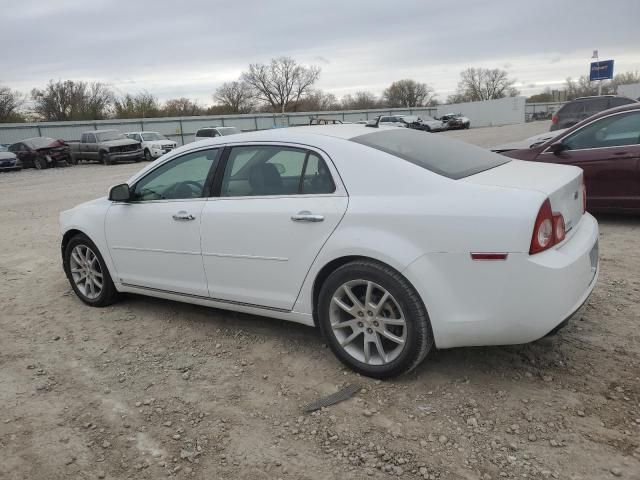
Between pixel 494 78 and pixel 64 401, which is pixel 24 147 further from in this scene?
pixel 494 78

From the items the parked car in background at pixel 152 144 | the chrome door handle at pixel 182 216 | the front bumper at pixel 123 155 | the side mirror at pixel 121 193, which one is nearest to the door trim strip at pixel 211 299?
the chrome door handle at pixel 182 216

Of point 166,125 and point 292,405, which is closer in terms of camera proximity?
point 292,405

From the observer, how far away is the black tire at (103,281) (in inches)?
191

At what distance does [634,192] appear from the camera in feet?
21.2

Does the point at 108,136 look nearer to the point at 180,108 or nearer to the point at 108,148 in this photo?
the point at 108,148

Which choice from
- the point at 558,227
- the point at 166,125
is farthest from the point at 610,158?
the point at 166,125

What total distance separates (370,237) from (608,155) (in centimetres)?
487

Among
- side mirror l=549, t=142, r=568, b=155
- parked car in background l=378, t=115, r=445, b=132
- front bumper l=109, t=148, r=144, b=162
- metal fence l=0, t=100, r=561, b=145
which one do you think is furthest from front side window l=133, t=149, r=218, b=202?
parked car in background l=378, t=115, r=445, b=132

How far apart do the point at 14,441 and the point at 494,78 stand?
104293mm

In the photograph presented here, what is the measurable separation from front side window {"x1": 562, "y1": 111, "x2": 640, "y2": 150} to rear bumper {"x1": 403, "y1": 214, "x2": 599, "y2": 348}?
436cm

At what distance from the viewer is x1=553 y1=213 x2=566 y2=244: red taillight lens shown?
115 inches

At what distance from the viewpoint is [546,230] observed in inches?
112

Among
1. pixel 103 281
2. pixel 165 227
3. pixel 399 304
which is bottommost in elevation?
pixel 103 281

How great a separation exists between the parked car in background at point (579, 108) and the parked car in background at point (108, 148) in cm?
1971
